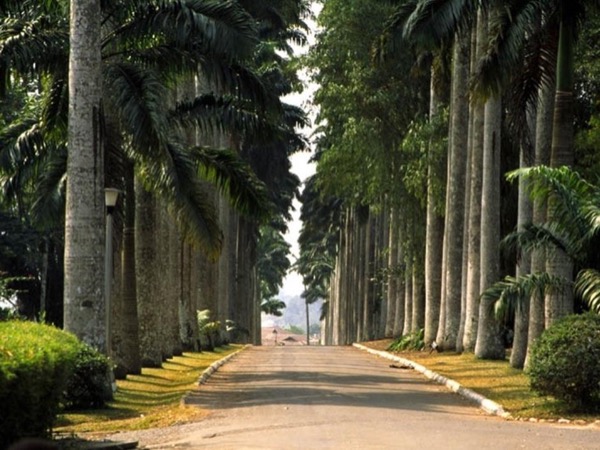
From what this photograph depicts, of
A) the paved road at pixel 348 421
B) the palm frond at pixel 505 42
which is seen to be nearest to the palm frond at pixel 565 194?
the palm frond at pixel 505 42

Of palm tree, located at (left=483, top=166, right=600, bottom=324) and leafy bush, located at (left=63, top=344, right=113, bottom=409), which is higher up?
palm tree, located at (left=483, top=166, right=600, bottom=324)

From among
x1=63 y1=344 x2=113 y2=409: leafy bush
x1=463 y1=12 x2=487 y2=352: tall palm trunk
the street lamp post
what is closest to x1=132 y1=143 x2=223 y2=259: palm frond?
the street lamp post

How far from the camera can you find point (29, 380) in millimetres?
11664

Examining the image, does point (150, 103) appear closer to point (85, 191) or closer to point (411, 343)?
point (85, 191)

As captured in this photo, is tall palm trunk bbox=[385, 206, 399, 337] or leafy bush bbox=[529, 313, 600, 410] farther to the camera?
tall palm trunk bbox=[385, 206, 399, 337]

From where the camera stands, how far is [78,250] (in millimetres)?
19500

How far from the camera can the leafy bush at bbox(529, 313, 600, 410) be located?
17.4 meters

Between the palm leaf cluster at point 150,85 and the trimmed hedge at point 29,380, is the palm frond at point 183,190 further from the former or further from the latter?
the trimmed hedge at point 29,380

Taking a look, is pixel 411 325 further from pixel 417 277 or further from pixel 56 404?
pixel 56 404

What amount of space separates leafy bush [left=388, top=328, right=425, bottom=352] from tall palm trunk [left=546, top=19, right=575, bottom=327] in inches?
726

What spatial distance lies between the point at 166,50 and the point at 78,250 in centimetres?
609

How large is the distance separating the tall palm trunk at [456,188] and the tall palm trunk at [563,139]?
39.1 ft

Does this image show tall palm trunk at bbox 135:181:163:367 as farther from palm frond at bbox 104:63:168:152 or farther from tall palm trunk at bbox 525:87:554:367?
tall palm trunk at bbox 525:87:554:367

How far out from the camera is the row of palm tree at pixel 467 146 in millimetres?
22203
